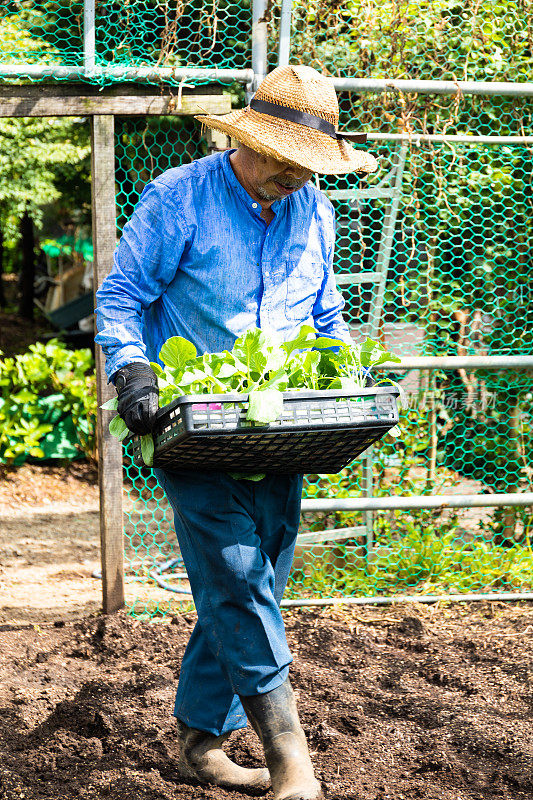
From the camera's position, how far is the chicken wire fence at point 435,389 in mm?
4848

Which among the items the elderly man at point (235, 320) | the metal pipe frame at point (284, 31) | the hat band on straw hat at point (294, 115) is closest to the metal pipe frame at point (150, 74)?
the metal pipe frame at point (284, 31)

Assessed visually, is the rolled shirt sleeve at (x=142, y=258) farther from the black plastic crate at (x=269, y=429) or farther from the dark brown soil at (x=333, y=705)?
the dark brown soil at (x=333, y=705)

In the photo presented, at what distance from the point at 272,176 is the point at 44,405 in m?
5.92

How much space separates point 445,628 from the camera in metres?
4.47

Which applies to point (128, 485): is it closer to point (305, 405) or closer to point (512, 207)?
point (512, 207)

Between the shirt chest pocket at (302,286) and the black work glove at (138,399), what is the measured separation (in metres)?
0.59

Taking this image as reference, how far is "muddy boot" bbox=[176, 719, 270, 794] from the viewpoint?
2947 millimetres

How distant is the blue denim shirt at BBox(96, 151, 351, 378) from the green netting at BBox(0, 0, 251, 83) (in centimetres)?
138

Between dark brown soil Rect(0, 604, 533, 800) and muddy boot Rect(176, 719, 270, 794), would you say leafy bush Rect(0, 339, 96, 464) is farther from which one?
muddy boot Rect(176, 719, 270, 794)

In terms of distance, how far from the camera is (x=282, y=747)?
256 cm

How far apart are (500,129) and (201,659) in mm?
3565

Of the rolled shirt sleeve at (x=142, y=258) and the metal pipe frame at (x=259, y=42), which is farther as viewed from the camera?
the metal pipe frame at (x=259, y=42)

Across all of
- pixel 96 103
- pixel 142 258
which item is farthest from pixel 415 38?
pixel 142 258

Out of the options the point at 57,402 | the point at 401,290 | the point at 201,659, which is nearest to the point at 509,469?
the point at 401,290
